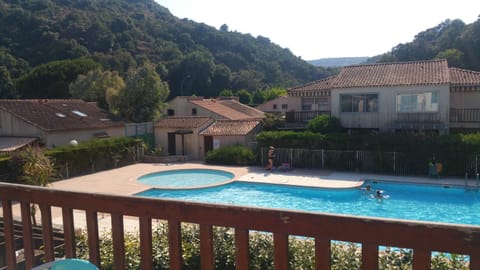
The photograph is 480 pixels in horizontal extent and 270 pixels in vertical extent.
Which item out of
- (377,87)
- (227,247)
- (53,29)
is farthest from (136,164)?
(53,29)

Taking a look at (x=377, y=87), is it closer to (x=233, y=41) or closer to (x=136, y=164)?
(x=136, y=164)

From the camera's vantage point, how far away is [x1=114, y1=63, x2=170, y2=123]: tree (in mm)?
33969

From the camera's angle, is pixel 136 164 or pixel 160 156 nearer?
pixel 136 164

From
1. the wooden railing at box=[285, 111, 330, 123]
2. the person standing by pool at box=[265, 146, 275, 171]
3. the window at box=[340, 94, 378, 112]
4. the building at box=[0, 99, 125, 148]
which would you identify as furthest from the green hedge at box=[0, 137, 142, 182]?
the window at box=[340, 94, 378, 112]

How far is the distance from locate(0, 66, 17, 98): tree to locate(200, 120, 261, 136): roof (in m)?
37.5

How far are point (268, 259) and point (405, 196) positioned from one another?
51.5 feet

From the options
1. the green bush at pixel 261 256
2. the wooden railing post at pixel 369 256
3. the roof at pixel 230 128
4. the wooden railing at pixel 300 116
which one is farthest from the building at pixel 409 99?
the wooden railing post at pixel 369 256

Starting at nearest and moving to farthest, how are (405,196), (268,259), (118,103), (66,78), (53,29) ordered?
(268,259), (405,196), (118,103), (66,78), (53,29)

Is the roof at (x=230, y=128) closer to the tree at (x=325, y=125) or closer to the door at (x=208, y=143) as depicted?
the door at (x=208, y=143)

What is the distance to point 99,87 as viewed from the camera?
4081cm

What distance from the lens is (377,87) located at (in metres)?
25.2

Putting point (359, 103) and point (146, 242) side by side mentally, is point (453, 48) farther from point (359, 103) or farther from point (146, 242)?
point (146, 242)

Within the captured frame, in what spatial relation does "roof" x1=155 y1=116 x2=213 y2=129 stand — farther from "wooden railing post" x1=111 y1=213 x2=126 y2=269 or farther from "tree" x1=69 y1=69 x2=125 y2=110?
"wooden railing post" x1=111 y1=213 x2=126 y2=269

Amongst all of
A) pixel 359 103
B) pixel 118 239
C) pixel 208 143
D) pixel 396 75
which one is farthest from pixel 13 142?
pixel 396 75
